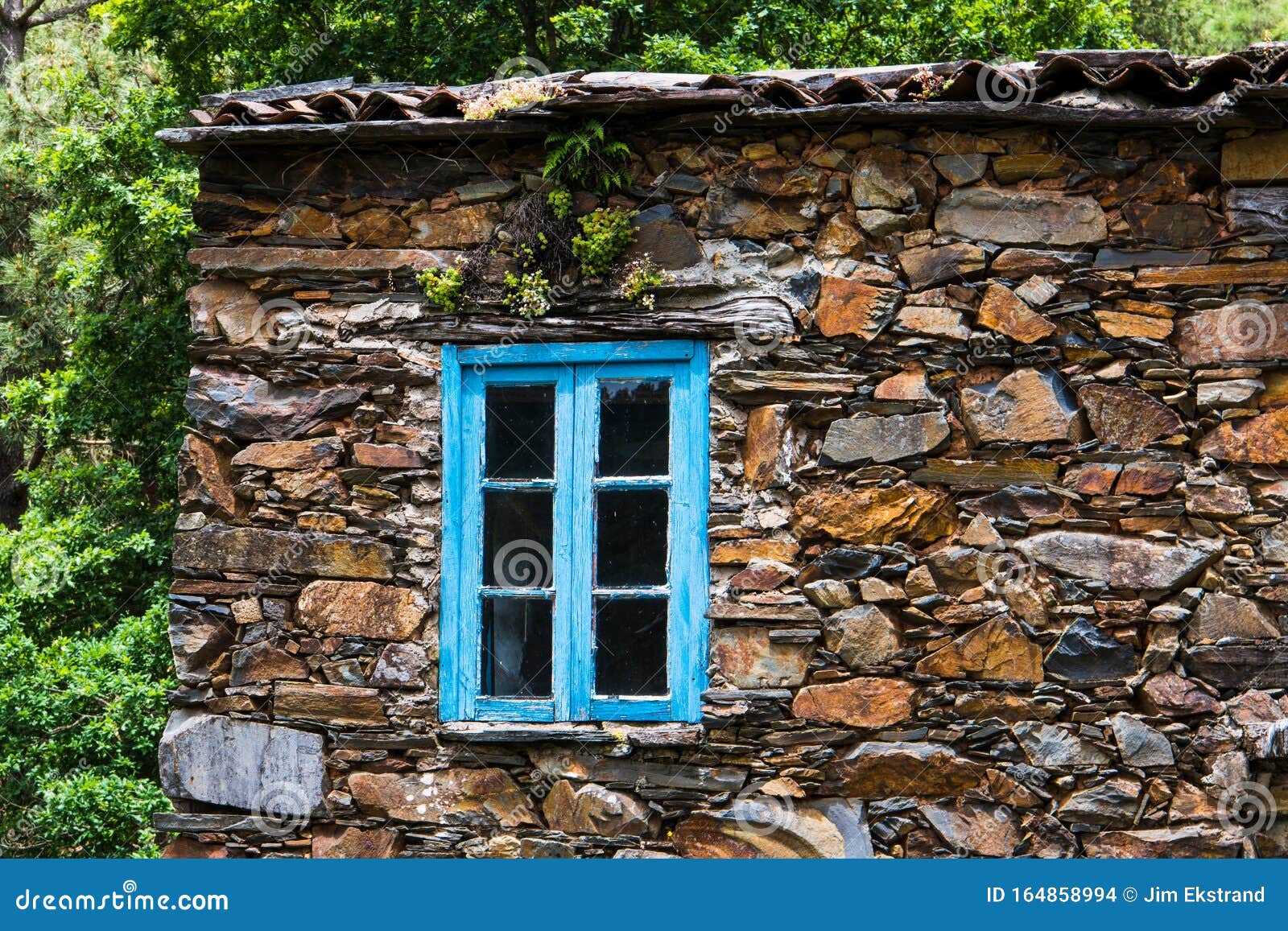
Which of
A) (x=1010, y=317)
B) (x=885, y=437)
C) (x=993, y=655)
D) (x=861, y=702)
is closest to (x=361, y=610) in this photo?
(x=861, y=702)

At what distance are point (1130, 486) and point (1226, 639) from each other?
1.92ft

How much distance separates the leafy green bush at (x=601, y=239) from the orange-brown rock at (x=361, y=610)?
1328 millimetres

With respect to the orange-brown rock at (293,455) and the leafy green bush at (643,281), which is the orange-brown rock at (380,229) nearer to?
the orange-brown rock at (293,455)

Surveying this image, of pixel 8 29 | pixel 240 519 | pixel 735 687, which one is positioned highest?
pixel 8 29

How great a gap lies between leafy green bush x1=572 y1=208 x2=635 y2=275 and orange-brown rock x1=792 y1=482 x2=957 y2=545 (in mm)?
1096

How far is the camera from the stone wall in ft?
13.6

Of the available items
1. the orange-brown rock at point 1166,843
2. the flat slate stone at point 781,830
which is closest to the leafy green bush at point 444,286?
the flat slate stone at point 781,830

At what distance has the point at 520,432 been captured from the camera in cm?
450

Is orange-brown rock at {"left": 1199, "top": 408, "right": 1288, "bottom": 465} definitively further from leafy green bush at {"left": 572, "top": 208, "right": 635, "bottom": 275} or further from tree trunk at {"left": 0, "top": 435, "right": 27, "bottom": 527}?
tree trunk at {"left": 0, "top": 435, "right": 27, "bottom": 527}

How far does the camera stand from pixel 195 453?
4535 mm

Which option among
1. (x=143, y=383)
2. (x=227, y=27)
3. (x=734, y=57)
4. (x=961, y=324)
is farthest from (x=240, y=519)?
(x=227, y=27)

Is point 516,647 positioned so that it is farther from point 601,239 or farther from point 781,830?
point 601,239

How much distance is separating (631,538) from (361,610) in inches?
39.3

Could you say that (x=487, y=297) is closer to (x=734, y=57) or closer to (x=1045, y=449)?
(x=1045, y=449)
